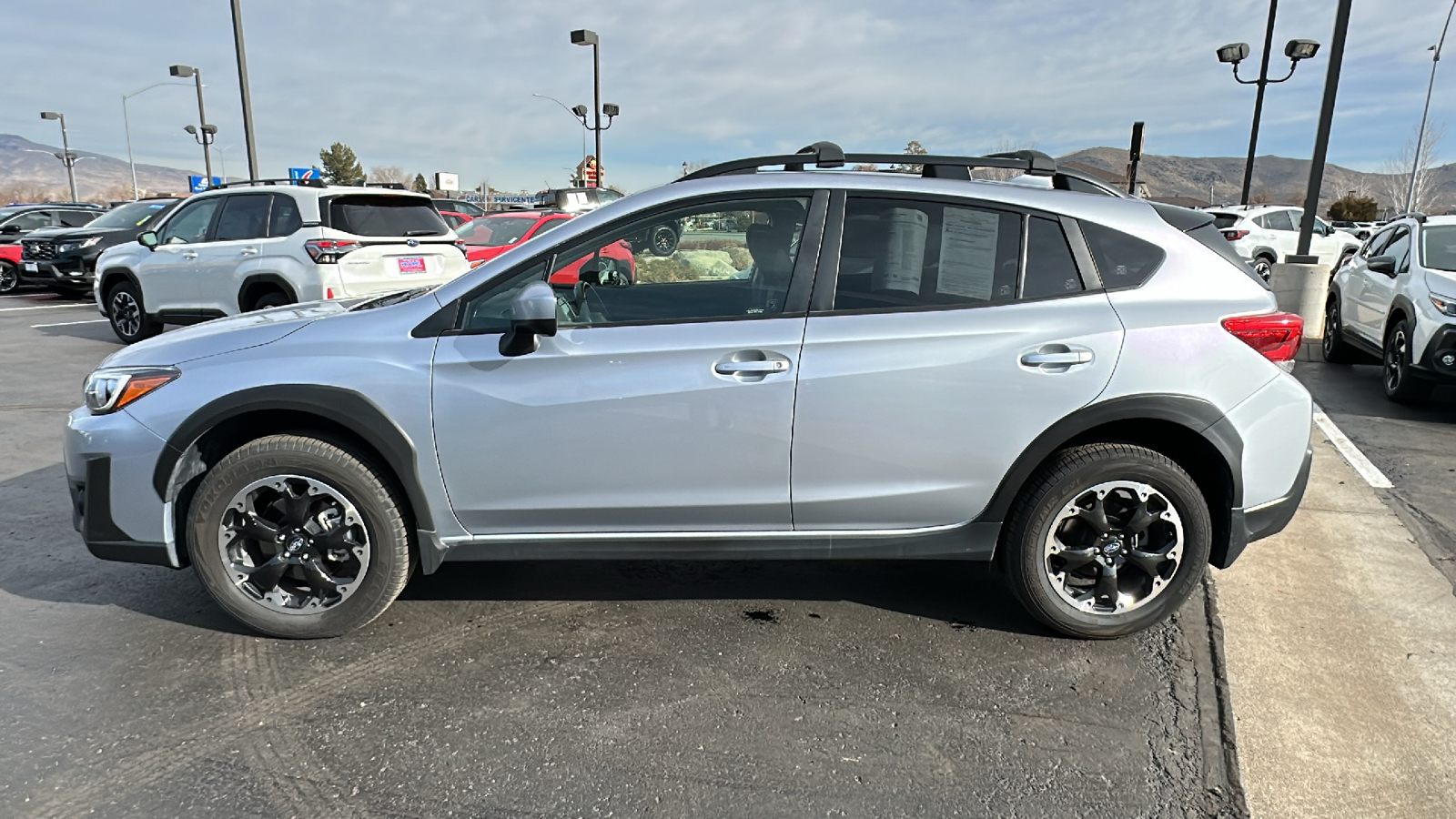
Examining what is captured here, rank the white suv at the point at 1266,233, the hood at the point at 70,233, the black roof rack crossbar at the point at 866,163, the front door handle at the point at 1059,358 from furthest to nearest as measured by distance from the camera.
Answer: the white suv at the point at 1266,233, the hood at the point at 70,233, the black roof rack crossbar at the point at 866,163, the front door handle at the point at 1059,358

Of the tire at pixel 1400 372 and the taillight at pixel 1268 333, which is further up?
the taillight at pixel 1268 333

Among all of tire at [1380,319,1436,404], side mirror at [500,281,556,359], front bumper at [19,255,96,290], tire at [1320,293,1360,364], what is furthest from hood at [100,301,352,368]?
front bumper at [19,255,96,290]

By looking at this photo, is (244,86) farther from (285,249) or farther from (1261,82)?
(1261,82)

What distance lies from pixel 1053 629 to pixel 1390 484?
3295 millimetres

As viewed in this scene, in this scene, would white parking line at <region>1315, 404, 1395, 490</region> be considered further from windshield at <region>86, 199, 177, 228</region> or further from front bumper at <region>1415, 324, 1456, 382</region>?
windshield at <region>86, 199, 177, 228</region>

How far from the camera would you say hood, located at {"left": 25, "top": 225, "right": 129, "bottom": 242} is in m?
15.2

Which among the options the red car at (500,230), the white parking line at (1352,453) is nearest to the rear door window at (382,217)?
the red car at (500,230)

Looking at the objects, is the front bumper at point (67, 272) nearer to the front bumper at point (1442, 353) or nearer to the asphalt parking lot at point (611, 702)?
the asphalt parking lot at point (611, 702)

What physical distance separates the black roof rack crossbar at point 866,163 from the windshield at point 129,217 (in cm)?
1569

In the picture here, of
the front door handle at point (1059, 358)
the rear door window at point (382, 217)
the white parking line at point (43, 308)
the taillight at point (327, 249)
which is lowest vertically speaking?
the white parking line at point (43, 308)

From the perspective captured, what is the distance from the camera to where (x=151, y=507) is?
128 inches

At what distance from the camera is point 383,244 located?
28.3 feet

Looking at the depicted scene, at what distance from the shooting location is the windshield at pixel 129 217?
16.1m

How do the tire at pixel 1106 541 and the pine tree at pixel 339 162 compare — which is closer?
the tire at pixel 1106 541
